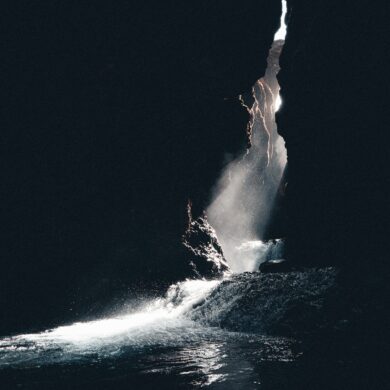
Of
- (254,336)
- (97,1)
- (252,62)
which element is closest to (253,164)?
(252,62)

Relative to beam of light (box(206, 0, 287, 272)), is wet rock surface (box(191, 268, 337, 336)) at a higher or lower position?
lower

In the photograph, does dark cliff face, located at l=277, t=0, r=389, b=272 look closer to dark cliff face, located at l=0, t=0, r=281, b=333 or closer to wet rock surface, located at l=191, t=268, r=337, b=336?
wet rock surface, located at l=191, t=268, r=337, b=336

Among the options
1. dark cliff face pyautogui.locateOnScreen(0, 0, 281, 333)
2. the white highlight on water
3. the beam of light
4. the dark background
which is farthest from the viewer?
the beam of light

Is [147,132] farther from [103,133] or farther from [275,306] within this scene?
[275,306]

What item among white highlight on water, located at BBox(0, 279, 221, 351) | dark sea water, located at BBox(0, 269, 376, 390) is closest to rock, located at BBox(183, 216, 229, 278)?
white highlight on water, located at BBox(0, 279, 221, 351)

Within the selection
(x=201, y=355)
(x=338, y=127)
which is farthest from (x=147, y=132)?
(x=201, y=355)
